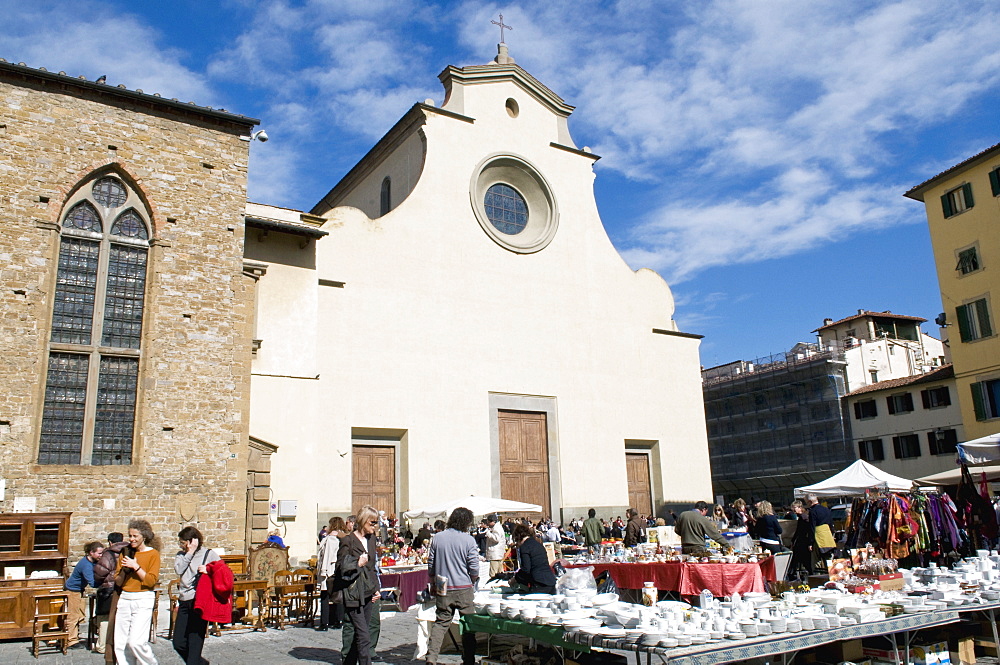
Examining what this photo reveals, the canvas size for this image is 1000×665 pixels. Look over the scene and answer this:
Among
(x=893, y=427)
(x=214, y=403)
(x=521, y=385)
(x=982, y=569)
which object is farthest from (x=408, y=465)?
(x=893, y=427)

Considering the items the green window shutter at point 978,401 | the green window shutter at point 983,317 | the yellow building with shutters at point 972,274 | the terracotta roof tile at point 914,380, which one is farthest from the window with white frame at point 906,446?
the green window shutter at point 983,317

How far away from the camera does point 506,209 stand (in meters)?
22.8

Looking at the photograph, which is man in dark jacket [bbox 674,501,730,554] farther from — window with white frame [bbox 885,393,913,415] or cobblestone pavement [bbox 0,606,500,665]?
window with white frame [bbox 885,393,913,415]

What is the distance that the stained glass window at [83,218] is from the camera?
502 inches

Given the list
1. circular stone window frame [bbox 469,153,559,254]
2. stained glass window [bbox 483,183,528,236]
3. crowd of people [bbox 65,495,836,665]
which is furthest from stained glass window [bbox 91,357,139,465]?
stained glass window [bbox 483,183,528,236]

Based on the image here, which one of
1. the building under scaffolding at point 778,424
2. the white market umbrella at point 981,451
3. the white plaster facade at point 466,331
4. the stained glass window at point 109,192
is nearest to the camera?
the white market umbrella at point 981,451

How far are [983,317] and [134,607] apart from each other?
25544mm

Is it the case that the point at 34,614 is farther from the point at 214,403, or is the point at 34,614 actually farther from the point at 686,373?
the point at 686,373

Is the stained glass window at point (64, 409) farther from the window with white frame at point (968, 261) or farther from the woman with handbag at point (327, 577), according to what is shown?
the window with white frame at point (968, 261)

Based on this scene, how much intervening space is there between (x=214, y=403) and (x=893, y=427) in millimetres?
30005

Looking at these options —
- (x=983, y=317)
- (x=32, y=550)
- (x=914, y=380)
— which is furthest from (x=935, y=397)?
(x=32, y=550)

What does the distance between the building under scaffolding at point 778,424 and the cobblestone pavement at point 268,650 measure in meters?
30.9

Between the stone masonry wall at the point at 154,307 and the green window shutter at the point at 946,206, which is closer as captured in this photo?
the stone masonry wall at the point at 154,307

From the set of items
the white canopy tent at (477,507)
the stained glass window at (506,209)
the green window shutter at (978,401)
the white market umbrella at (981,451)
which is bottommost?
the white canopy tent at (477,507)
